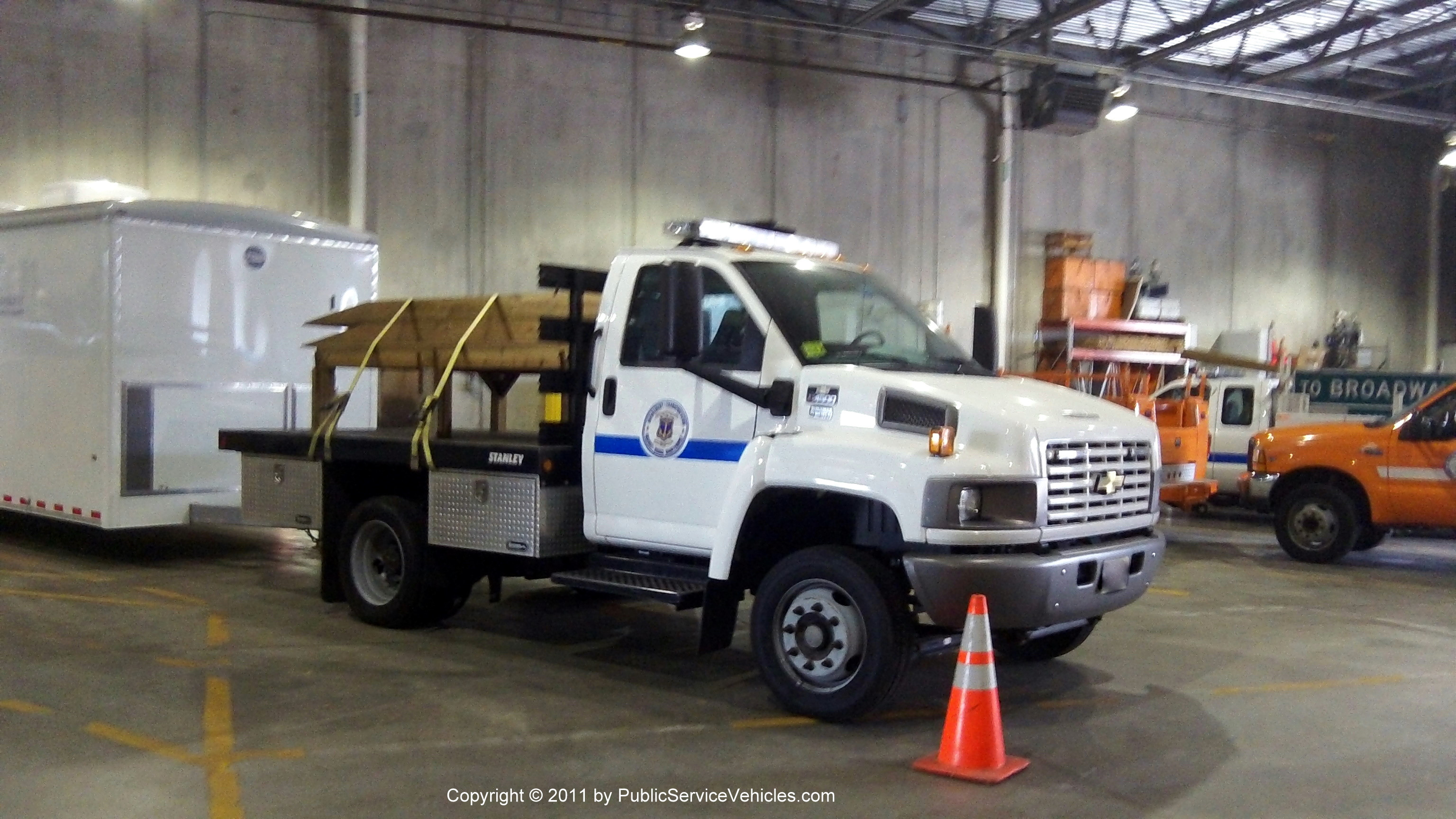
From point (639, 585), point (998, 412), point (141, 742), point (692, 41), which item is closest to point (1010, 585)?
point (998, 412)

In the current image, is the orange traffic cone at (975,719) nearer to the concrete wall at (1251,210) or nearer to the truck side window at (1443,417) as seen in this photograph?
the truck side window at (1443,417)

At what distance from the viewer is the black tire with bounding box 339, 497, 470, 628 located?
8.20 m

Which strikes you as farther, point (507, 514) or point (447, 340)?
point (447, 340)

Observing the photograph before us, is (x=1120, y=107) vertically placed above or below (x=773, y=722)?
above

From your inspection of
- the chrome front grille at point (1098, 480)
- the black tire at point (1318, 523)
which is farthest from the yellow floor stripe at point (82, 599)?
the black tire at point (1318, 523)

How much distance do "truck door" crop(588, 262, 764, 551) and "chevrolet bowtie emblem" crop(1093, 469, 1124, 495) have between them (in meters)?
1.79

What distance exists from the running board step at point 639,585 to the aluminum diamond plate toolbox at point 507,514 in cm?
24

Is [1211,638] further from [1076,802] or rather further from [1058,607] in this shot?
[1076,802]

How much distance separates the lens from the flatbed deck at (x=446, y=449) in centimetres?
736

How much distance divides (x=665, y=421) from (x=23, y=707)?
359cm

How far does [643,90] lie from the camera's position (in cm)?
1838

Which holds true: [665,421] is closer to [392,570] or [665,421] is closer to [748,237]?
[748,237]

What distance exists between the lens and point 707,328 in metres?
6.89

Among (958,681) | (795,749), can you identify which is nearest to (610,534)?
(795,749)
